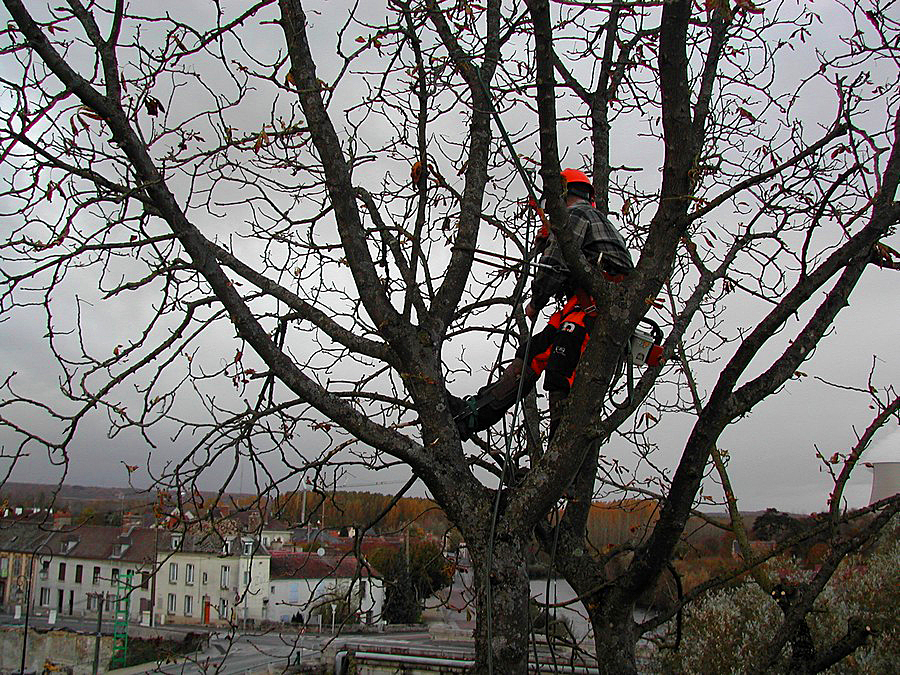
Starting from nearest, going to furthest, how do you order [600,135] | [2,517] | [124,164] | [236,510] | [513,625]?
1. [513,625]
2. [124,164]
3. [2,517]
4. [236,510]
5. [600,135]

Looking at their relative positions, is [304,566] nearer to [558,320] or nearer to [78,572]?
[558,320]

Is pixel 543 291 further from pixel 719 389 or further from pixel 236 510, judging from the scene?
pixel 236 510

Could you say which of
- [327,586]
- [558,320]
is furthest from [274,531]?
[558,320]

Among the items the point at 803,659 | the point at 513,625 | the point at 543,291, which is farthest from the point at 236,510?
the point at 803,659

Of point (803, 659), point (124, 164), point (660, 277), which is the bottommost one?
point (803, 659)

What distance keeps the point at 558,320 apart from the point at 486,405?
0.48 meters

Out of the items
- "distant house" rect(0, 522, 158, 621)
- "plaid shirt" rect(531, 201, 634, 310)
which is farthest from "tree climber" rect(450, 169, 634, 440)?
"distant house" rect(0, 522, 158, 621)

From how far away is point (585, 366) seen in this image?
2.37m

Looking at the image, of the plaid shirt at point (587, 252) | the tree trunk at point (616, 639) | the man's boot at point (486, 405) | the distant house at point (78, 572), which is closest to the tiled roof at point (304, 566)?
the man's boot at point (486, 405)

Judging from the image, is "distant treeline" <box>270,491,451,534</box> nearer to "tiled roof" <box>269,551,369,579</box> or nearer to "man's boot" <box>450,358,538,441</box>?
"tiled roof" <box>269,551,369,579</box>

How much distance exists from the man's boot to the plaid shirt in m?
0.39

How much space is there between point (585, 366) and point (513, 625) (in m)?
0.85

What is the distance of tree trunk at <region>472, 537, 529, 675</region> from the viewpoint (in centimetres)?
228

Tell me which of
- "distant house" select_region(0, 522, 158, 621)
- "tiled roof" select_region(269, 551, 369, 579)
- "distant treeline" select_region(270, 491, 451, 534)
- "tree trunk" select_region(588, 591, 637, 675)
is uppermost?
"distant treeline" select_region(270, 491, 451, 534)
